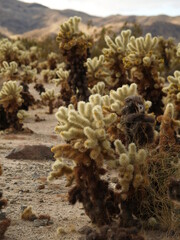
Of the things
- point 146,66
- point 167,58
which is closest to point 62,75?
point 146,66

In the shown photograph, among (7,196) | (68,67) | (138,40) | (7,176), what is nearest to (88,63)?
(68,67)

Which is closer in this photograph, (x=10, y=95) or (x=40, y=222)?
(x=40, y=222)

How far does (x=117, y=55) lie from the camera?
886 centimetres

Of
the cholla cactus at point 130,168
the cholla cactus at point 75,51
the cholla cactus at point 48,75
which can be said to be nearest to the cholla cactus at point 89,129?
the cholla cactus at point 130,168

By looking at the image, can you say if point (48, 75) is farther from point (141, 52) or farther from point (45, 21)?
point (45, 21)

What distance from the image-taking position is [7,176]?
5738 mm

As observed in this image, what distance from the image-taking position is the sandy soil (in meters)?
3.90

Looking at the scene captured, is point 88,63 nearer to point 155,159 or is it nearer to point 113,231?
point 155,159

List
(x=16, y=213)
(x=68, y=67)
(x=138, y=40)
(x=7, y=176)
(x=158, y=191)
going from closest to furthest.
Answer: (x=158, y=191) → (x=16, y=213) → (x=7, y=176) → (x=138, y=40) → (x=68, y=67)

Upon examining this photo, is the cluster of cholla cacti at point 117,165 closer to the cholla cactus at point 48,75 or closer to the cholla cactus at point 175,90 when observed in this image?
the cholla cactus at point 175,90

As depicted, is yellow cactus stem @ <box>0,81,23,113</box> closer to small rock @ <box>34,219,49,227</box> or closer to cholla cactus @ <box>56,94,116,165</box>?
small rock @ <box>34,219,49,227</box>

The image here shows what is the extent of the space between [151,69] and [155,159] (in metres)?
4.16

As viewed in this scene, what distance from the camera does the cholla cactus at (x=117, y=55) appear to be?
877 centimetres

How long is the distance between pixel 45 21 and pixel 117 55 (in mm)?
81260
